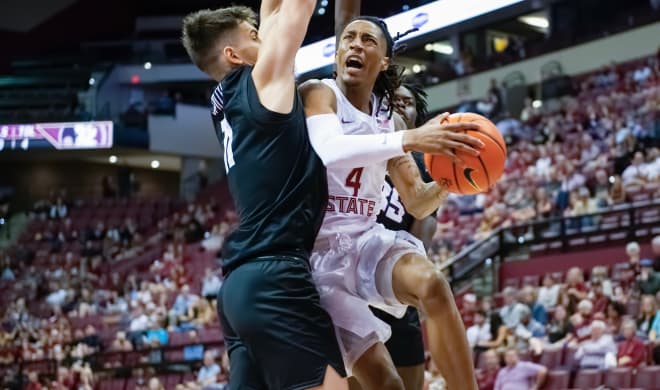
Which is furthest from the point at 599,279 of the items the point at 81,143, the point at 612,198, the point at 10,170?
the point at 10,170

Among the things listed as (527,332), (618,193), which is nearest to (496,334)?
(527,332)

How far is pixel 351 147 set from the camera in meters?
3.34

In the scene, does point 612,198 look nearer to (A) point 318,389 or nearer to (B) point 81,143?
(A) point 318,389

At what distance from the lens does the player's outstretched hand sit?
322 centimetres

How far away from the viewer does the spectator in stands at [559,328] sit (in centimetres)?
923

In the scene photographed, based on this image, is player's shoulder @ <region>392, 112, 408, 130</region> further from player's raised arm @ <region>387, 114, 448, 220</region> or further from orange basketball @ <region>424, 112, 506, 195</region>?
orange basketball @ <region>424, 112, 506, 195</region>

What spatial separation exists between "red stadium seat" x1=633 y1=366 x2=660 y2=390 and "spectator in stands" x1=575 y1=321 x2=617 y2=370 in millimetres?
425

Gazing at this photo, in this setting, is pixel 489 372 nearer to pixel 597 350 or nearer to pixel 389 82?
pixel 597 350

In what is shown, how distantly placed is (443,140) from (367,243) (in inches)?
29.4

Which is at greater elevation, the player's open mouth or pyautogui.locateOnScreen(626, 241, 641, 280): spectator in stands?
Answer: the player's open mouth

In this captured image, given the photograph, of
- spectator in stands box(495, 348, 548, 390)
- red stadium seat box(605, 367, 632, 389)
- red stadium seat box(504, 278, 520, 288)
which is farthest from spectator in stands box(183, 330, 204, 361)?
red stadium seat box(605, 367, 632, 389)

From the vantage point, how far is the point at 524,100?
17.9 meters

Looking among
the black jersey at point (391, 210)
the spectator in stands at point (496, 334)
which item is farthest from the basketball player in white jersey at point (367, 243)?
the spectator in stands at point (496, 334)

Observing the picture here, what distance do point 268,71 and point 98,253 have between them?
61.7 feet
